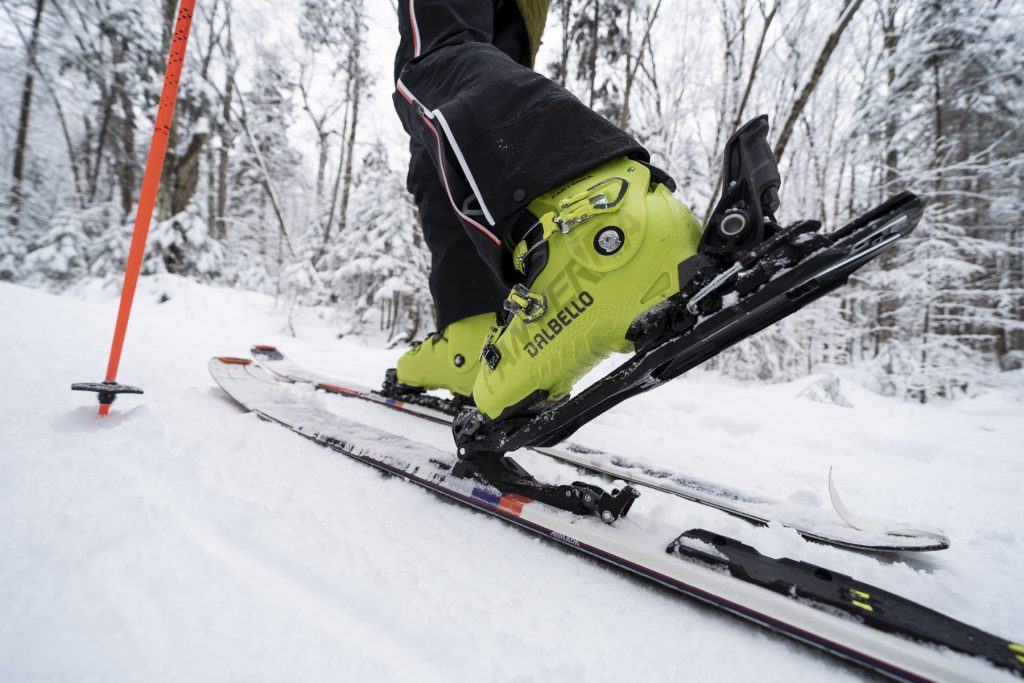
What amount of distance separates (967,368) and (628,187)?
919 cm

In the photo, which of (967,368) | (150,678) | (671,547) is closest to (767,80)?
(967,368)

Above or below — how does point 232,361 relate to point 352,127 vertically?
below

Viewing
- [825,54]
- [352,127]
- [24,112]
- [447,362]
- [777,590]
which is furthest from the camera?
[352,127]

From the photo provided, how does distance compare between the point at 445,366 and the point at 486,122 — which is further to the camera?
the point at 445,366

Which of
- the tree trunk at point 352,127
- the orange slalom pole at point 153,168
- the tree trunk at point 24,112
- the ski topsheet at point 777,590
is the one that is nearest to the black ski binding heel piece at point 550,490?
the ski topsheet at point 777,590

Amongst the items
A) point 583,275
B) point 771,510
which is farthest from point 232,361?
point 771,510

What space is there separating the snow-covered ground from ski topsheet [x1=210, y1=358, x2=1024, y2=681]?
30 mm

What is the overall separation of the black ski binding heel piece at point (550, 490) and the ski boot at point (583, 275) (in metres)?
0.11

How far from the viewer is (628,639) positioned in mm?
587

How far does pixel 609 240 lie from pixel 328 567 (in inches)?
28.5

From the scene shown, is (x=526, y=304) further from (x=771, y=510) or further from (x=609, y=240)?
(x=771, y=510)

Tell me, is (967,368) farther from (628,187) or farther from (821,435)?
(628,187)

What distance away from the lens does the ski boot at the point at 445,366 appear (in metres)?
1.54

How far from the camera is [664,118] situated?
8000 millimetres
